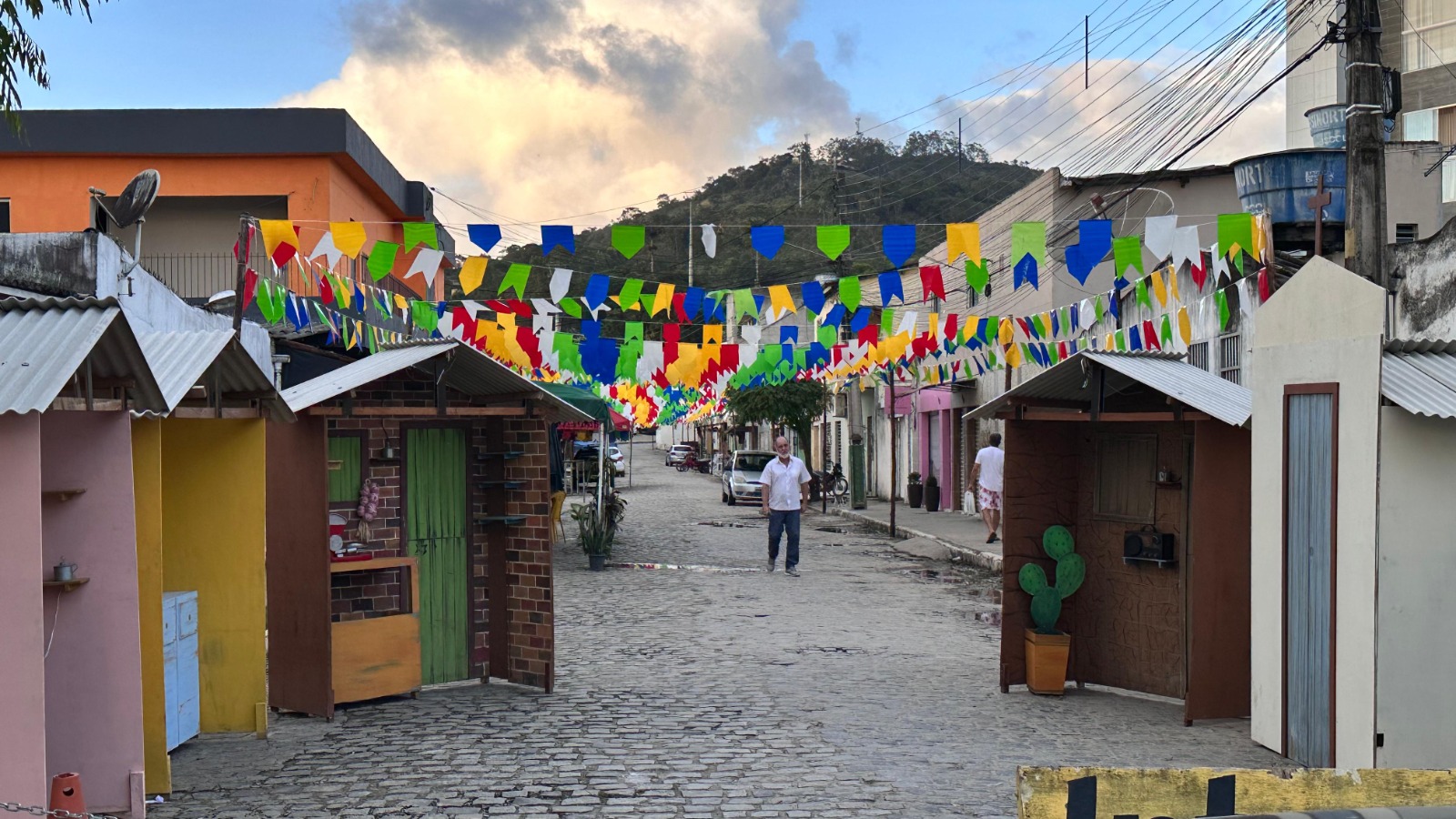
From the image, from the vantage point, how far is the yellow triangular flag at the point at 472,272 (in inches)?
565

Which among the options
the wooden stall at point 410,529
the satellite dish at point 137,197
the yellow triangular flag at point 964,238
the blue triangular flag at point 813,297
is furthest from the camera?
the blue triangular flag at point 813,297

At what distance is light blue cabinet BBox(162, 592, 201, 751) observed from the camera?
790cm

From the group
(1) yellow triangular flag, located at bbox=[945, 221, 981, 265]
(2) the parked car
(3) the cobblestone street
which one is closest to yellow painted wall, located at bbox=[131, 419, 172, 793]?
(3) the cobblestone street

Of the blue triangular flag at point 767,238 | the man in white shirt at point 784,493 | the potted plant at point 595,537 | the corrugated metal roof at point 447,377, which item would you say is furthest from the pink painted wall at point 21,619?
the potted plant at point 595,537

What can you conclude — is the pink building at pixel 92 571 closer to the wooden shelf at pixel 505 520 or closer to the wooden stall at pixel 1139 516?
the wooden shelf at pixel 505 520

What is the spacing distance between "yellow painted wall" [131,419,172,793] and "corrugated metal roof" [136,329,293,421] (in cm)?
42

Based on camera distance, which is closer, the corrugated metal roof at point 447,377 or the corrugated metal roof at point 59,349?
the corrugated metal roof at point 59,349

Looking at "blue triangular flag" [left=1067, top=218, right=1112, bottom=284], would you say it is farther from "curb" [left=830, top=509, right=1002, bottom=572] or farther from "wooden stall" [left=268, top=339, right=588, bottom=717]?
"curb" [left=830, top=509, right=1002, bottom=572]

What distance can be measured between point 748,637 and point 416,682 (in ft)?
13.4

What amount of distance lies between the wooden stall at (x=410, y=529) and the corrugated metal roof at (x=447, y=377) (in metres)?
0.02

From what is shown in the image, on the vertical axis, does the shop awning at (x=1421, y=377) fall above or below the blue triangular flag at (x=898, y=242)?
below

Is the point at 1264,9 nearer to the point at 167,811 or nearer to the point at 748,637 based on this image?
the point at 748,637

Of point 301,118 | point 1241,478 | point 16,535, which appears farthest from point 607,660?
point 301,118

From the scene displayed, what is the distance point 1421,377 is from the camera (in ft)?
23.4
